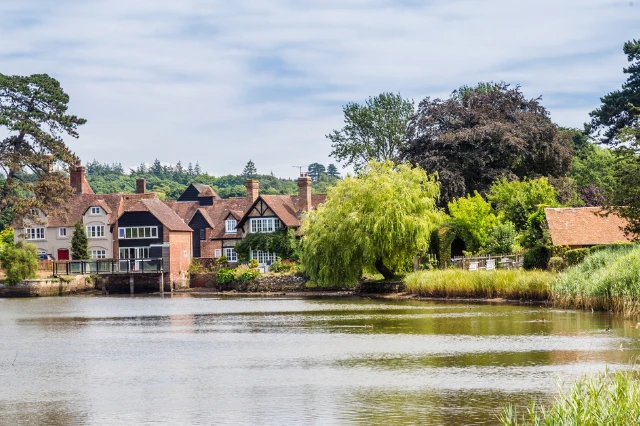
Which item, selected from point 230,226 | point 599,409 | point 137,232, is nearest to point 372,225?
point 230,226

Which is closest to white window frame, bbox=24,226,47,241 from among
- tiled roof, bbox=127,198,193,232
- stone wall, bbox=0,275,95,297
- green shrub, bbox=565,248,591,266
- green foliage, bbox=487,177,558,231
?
tiled roof, bbox=127,198,193,232

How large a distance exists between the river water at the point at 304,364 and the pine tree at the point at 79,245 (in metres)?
46.6

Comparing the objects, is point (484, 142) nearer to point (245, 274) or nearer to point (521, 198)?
point (521, 198)

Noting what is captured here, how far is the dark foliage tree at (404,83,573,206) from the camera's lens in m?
69.1

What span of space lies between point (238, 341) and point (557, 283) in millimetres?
16275

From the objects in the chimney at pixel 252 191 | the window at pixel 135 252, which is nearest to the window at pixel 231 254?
the chimney at pixel 252 191

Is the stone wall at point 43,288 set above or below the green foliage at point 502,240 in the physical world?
below

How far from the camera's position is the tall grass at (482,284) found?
153 ft

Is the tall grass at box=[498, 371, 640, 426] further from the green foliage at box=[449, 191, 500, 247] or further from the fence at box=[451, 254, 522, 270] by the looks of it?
the green foliage at box=[449, 191, 500, 247]

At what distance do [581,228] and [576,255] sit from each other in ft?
21.8

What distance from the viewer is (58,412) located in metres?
19.1

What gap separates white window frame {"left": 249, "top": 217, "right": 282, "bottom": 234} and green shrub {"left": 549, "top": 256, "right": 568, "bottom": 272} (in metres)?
36.4

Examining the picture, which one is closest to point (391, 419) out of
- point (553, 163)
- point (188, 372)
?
point (188, 372)

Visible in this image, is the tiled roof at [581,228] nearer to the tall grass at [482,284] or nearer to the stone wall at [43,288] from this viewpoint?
the tall grass at [482,284]
